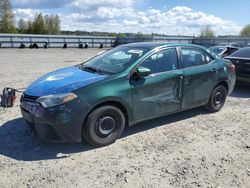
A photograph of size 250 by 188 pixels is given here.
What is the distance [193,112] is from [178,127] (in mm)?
1080

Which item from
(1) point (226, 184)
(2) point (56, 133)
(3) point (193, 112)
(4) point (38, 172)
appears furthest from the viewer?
(3) point (193, 112)

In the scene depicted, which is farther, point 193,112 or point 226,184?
point 193,112

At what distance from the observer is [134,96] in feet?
13.5

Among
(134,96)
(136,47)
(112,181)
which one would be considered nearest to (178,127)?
(134,96)

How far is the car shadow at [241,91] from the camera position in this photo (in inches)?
296

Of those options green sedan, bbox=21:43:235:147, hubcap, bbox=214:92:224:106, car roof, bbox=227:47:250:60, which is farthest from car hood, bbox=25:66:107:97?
car roof, bbox=227:47:250:60

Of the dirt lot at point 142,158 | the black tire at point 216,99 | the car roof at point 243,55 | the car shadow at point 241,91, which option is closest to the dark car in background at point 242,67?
the car roof at point 243,55

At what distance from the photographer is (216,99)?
5.68 m

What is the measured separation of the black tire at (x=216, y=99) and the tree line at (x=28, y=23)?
2153 inches

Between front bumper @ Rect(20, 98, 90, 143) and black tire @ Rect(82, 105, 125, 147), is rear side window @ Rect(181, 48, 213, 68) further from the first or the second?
front bumper @ Rect(20, 98, 90, 143)

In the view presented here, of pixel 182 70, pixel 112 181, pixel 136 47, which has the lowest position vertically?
pixel 112 181

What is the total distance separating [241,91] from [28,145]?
692 cm

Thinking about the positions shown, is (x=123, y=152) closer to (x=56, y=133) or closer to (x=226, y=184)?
(x=56, y=133)

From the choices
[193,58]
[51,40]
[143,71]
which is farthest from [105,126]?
[51,40]
